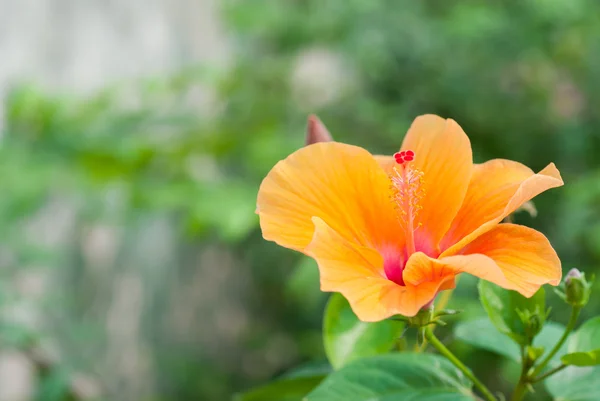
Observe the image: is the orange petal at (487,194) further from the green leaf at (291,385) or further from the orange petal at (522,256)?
the green leaf at (291,385)

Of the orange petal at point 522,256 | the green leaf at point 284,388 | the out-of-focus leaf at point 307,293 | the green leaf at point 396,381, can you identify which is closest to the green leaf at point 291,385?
the green leaf at point 284,388

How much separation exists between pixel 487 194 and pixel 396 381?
0.17 m

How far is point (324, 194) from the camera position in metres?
0.55

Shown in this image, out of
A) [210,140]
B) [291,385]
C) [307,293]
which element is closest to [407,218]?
[291,385]

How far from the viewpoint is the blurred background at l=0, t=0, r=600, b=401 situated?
2016 mm

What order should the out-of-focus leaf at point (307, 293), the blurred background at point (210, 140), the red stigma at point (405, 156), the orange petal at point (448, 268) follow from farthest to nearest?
1. the blurred background at point (210, 140)
2. the out-of-focus leaf at point (307, 293)
3. the red stigma at point (405, 156)
4. the orange petal at point (448, 268)

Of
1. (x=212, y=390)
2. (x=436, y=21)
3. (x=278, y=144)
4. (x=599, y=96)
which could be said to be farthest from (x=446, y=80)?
(x=212, y=390)

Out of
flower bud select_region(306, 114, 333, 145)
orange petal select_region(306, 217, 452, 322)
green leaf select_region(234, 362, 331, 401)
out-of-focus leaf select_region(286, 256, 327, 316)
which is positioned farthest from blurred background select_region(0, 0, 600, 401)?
orange petal select_region(306, 217, 452, 322)

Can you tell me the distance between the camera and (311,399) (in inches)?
20.5

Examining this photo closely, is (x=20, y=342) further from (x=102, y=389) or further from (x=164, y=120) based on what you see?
(x=164, y=120)

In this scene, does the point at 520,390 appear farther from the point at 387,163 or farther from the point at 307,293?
the point at 307,293

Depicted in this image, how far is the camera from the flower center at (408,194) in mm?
567

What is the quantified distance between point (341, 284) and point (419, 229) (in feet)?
0.48

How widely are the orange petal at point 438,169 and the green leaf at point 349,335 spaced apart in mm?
99
